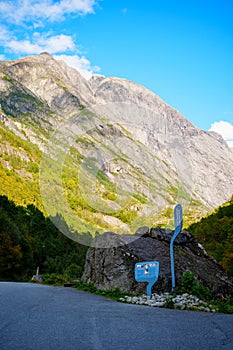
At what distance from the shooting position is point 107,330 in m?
5.01

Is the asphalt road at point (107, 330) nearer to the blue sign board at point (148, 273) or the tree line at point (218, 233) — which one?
the blue sign board at point (148, 273)

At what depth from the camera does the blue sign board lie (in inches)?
399

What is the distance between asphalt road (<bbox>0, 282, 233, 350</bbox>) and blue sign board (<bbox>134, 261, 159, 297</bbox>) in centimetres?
332

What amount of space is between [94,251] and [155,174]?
16.7 ft

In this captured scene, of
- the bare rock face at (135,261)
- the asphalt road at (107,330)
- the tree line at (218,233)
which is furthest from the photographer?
the tree line at (218,233)

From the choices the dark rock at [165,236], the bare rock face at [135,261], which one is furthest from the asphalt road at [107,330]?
the dark rock at [165,236]

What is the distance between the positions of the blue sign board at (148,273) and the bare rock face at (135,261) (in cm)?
126

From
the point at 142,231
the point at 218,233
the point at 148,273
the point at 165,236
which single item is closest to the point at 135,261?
the point at 148,273

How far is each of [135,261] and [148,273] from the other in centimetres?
230

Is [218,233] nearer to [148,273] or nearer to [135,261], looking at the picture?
[135,261]

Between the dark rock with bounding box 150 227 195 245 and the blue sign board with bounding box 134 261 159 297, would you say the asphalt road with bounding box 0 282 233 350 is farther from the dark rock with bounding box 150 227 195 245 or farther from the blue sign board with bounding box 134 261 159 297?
the dark rock with bounding box 150 227 195 245

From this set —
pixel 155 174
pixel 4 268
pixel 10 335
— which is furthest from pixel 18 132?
pixel 10 335

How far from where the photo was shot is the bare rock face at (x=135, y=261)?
1207cm

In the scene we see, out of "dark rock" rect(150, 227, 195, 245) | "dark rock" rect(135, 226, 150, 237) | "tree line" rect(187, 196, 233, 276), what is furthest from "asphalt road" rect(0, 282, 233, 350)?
"tree line" rect(187, 196, 233, 276)
